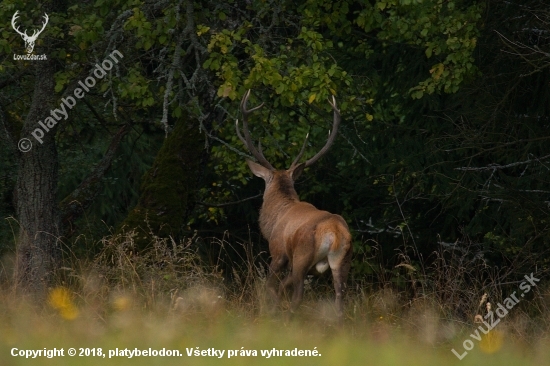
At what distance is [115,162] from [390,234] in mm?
5479

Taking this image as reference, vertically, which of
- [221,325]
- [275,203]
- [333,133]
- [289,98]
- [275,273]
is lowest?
[221,325]

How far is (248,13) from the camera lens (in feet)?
38.8

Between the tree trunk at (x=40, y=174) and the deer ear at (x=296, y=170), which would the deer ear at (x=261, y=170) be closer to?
the deer ear at (x=296, y=170)

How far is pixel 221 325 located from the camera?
262 inches

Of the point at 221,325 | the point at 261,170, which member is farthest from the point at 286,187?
the point at 221,325

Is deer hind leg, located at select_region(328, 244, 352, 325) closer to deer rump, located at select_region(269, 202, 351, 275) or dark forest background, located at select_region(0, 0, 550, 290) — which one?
deer rump, located at select_region(269, 202, 351, 275)

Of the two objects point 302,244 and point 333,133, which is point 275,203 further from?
point 302,244

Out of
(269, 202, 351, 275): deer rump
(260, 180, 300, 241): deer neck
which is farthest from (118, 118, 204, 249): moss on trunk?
(269, 202, 351, 275): deer rump

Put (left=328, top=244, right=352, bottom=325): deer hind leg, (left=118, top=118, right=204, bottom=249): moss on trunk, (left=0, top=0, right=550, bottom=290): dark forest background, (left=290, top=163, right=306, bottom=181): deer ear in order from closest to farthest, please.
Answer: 1. (left=328, top=244, right=352, bottom=325): deer hind leg
2. (left=290, top=163, right=306, bottom=181): deer ear
3. (left=0, top=0, right=550, bottom=290): dark forest background
4. (left=118, top=118, right=204, bottom=249): moss on trunk

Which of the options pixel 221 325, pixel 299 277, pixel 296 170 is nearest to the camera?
pixel 221 325

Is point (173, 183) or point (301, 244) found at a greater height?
point (173, 183)

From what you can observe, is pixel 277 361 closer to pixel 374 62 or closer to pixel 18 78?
pixel 18 78

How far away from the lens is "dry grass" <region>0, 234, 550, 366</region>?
562 centimetres

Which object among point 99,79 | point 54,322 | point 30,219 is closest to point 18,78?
point 99,79
